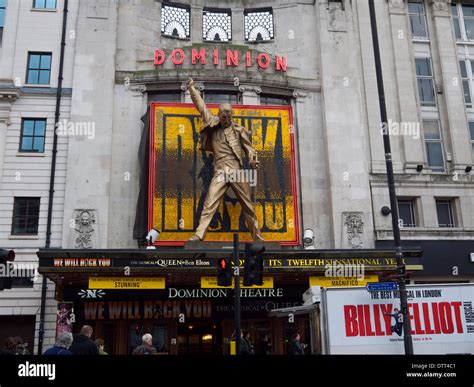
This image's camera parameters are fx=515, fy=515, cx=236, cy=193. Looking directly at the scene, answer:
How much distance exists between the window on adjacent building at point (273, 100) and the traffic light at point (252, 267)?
43.4 feet

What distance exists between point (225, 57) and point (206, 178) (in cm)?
648

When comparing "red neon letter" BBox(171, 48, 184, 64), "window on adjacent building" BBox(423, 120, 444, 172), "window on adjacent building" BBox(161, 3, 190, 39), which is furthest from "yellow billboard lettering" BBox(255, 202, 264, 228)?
"window on adjacent building" BBox(161, 3, 190, 39)

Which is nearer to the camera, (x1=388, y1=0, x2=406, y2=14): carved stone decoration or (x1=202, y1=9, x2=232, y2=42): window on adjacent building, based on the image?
(x1=202, y1=9, x2=232, y2=42): window on adjacent building

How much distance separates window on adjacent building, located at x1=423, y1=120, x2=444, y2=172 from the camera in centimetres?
2612

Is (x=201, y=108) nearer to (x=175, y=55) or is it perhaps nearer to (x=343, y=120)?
(x=175, y=55)

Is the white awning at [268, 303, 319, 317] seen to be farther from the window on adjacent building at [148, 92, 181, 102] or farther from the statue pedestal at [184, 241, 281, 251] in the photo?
the window on adjacent building at [148, 92, 181, 102]

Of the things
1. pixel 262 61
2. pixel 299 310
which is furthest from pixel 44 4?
pixel 299 310

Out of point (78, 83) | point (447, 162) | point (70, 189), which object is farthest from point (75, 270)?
point (447, 162)

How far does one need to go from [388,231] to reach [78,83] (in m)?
15.9

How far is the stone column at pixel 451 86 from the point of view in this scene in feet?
85.0

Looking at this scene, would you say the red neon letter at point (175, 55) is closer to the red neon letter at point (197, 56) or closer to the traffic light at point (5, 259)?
the red neon letter at point (197, 56)

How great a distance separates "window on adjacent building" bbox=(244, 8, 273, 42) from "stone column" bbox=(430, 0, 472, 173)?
886 centimetres

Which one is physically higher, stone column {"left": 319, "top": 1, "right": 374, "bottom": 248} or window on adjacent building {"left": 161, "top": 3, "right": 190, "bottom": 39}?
window on adjacent building {"left": 161, "top": 3, "right": 190, "bottom": 39}

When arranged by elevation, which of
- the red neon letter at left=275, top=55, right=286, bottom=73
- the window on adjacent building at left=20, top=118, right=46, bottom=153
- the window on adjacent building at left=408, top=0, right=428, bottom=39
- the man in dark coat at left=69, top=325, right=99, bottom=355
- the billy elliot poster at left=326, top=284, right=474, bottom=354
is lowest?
the man in dark coat at left=69, top=325, right=99, bottom=355
